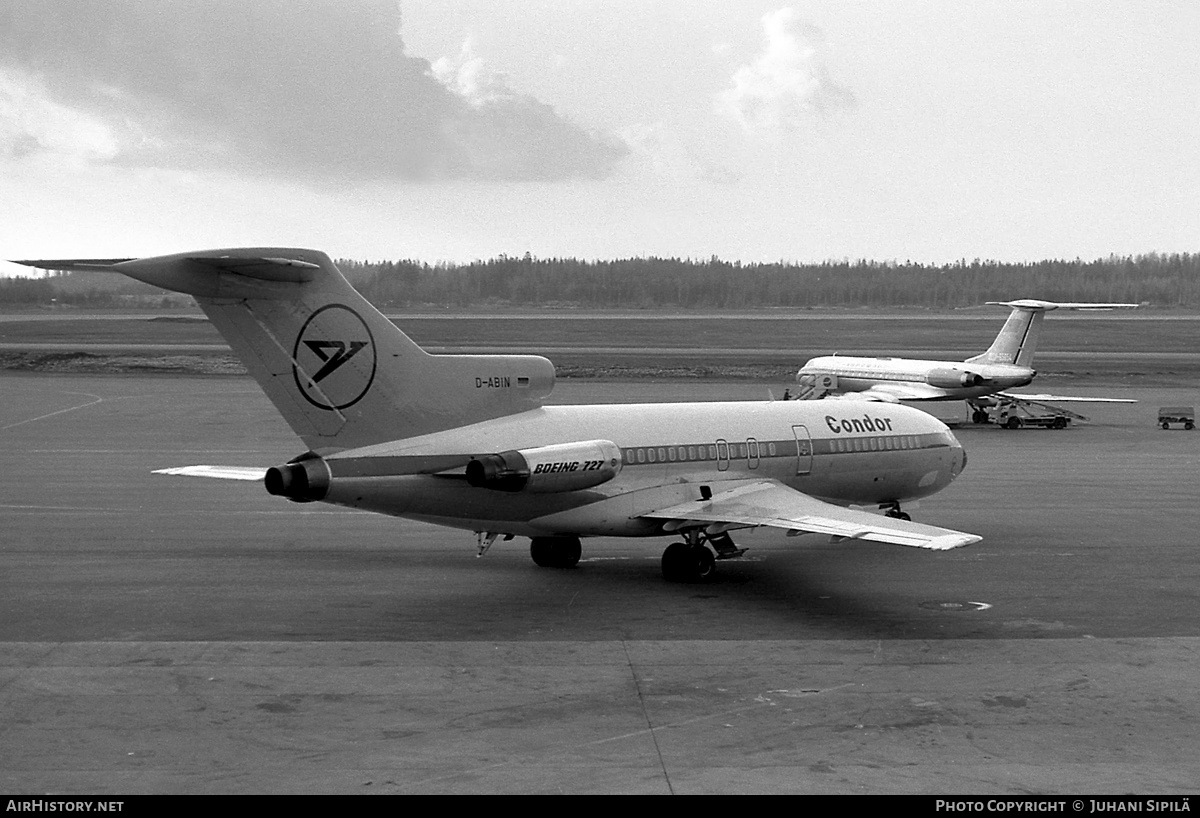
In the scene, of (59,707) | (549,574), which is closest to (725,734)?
(59,707)

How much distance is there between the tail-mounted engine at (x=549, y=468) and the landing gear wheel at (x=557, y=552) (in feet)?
7.27

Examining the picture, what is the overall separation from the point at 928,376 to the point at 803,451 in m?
33.2

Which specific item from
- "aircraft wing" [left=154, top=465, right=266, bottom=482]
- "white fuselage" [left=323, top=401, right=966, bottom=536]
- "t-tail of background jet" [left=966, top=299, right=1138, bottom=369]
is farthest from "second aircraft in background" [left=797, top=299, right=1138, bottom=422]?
"aircraft wing" [left=154, top=465, right=266, bottom=482]

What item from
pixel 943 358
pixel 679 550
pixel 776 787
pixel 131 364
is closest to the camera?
pixel 776 787

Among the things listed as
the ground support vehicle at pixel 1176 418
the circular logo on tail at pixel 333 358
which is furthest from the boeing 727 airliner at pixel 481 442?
the ground support vehicle at pixel 1176 418

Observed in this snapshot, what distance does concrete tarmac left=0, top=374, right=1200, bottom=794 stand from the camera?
563 inches

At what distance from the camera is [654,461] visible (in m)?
25.0

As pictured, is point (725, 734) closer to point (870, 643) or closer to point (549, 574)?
point (870, 643)

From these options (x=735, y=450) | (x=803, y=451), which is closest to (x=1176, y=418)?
(x=803, y=451)

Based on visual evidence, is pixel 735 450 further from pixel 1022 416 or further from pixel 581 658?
pixel 1022 416

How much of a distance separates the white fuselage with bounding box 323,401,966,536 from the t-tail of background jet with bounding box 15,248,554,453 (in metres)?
0.46

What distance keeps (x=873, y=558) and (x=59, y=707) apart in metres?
16.5

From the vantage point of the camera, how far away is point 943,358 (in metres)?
97.6

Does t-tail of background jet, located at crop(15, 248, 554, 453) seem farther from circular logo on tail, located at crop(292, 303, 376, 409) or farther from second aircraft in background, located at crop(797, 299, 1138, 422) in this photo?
second aircraft in background, located at crop(797, 299, 1138, 422)
